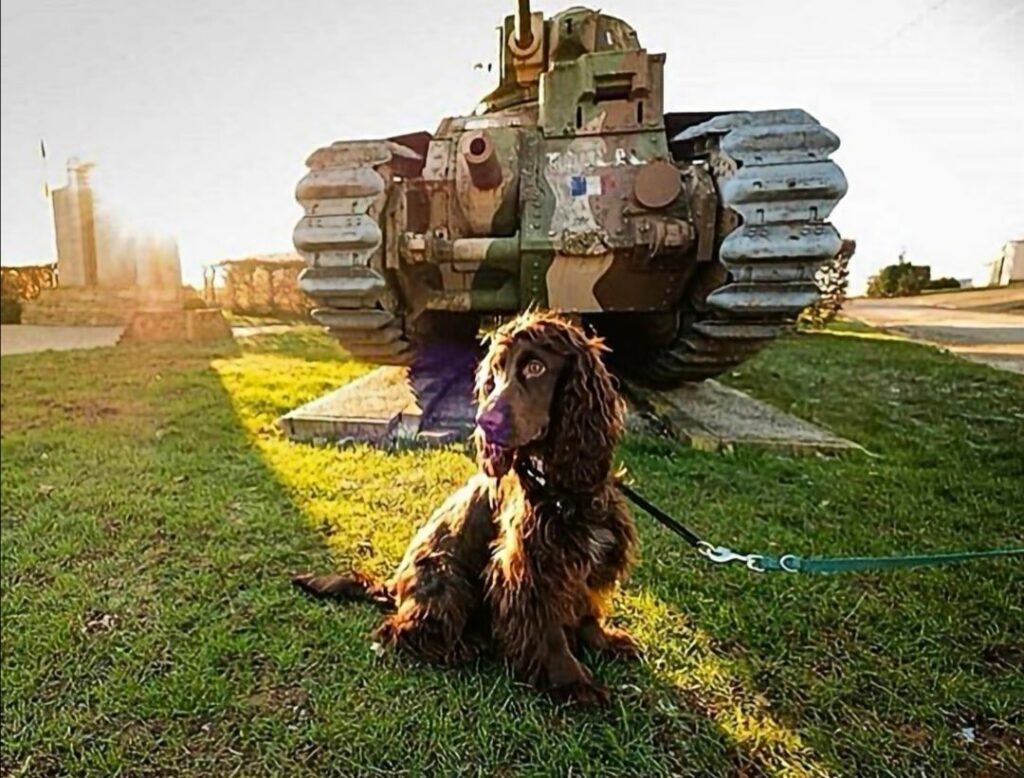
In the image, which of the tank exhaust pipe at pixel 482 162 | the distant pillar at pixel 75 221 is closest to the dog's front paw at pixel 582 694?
the tank exhaust pipe at pixel 482 162

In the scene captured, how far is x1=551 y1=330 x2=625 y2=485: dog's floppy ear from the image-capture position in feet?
3.42

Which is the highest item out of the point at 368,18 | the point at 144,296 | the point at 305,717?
the point at 368,18

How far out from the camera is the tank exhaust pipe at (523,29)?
0.94 metres

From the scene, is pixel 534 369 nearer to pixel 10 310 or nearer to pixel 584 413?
pixel 584 413

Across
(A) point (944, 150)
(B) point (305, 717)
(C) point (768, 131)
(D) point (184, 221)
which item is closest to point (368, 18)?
(D) point (184, 221)

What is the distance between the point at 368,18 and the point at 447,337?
134cm

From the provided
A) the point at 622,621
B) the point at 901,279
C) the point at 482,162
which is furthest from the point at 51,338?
the point at 901,279

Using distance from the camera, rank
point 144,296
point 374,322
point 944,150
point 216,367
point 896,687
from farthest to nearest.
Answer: point 216,367, point 374,322, point 144,296, point 896,687, point 944,150

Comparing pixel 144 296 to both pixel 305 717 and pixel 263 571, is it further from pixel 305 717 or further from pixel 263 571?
pixel 305 717

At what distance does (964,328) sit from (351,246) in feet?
4.47

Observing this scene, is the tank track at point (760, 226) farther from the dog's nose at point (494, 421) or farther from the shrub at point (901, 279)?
the dog's nose at point (494, 421)

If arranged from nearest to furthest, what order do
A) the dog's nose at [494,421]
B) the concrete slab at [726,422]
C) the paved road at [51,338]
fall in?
the dog's nose at [494,421]
the concrete slab at [726,422]
the paved road at [51,338]

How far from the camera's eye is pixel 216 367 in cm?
302

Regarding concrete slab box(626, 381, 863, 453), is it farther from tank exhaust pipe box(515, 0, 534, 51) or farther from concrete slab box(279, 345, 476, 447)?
tank exhaust pipe box(515, 0, 534, 51)
